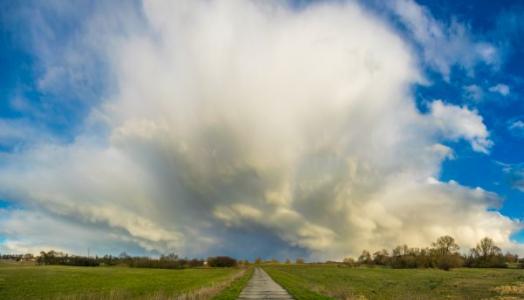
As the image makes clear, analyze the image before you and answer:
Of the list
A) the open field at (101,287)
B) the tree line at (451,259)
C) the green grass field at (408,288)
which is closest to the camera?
the green grass field at (408,288)

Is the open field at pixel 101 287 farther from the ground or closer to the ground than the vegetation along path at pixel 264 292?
closer to the ground

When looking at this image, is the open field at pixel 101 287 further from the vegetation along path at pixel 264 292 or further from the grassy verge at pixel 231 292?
the vegetation along path at pixel 264 292

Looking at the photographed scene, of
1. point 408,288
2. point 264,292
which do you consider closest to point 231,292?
point 264,292

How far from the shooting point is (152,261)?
198 meters

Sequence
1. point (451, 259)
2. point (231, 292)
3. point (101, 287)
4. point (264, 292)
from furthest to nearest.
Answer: point (451, 259)
point (101, 287)
point (264, 292)
point (231, 292)

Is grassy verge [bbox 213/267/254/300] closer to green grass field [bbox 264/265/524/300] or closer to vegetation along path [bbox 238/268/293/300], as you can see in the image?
vegetation along path [bbox 238/268/293/300]

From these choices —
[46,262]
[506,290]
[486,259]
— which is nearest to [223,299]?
[506,290]

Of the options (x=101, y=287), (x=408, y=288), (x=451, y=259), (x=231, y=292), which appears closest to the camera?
(x=231, y=292)

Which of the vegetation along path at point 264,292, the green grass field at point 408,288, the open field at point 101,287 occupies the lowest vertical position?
the open field at point 101,287

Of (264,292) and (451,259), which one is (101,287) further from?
(451,259)

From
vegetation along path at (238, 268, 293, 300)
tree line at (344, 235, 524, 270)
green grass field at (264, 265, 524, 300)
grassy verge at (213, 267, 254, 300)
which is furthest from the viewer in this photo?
tree line at (344, 235, 524, 270)

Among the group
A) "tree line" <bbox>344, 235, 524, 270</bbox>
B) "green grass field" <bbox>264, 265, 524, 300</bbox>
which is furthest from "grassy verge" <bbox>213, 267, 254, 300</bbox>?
"tree line" <bbox>344, 235, 524, 270</bbox>

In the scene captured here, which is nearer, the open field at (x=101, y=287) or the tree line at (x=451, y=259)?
the open field at (x=101, y=287)

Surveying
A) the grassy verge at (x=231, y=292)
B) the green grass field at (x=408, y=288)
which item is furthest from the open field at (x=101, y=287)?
the green grass field at (x=408, y=288)
